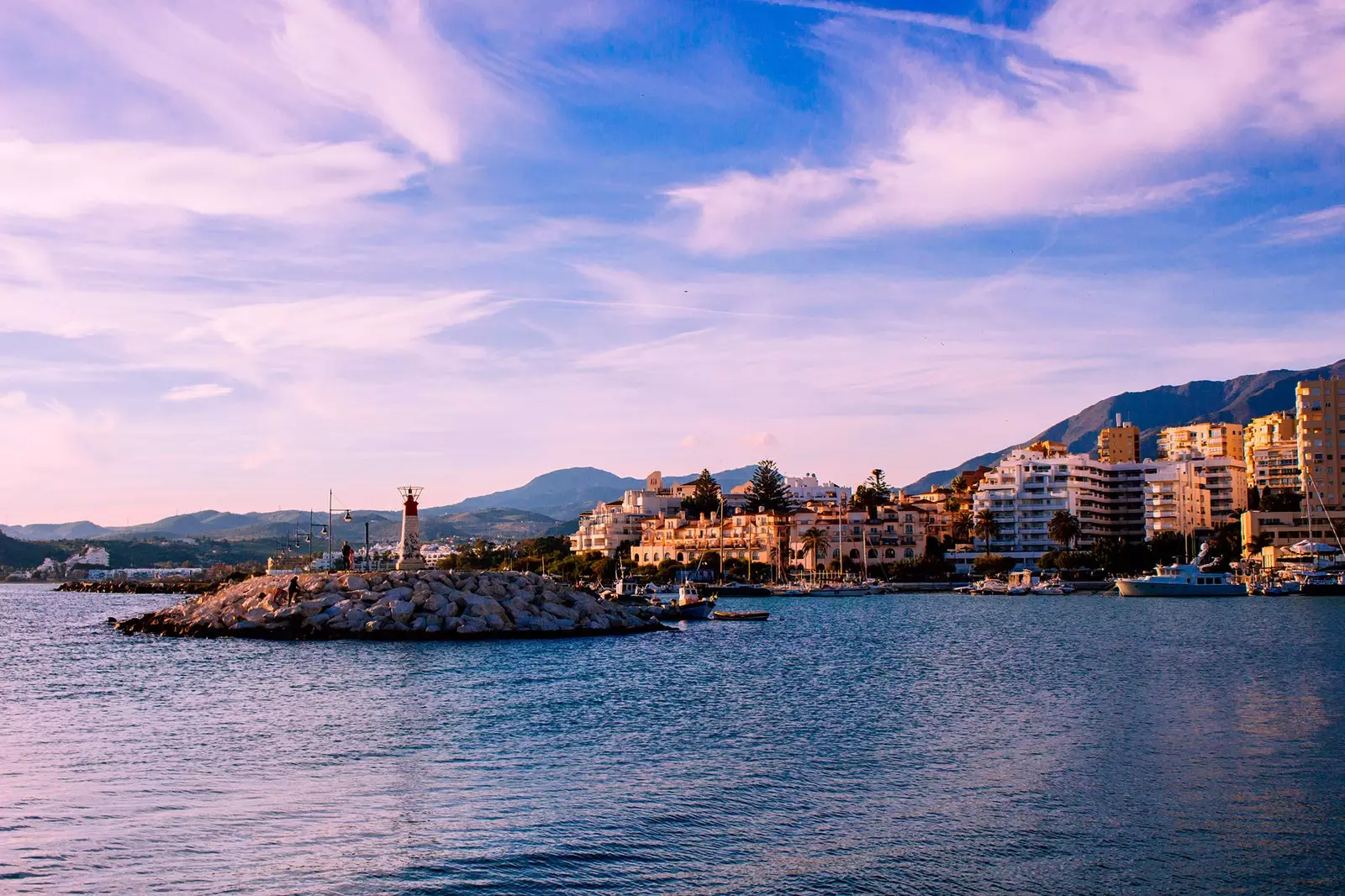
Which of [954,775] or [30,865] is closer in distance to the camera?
[30,865]

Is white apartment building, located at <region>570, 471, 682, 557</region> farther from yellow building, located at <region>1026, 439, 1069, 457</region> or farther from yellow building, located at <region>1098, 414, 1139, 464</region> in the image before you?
yellow building, located at <region>1098, 414, 1139, 464</region>

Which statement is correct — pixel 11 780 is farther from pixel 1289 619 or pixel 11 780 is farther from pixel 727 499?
pixel 727 499

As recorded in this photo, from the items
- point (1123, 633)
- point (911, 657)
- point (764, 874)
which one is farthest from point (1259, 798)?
point (1123, 633)

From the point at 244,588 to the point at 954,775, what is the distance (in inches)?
1980

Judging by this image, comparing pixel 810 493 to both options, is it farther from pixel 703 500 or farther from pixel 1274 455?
pixel 1274 455

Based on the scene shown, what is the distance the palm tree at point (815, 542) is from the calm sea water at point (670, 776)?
89.6 meters

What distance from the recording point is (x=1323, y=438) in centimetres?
12950

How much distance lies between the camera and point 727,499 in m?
174

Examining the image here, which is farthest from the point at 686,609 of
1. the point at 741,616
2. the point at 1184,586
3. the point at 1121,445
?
the point at 1121,445

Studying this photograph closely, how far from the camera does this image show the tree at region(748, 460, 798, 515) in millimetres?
155250

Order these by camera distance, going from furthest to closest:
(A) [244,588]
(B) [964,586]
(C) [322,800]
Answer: (B) [964,586] → (A) [244,588] → (C) [322,800]

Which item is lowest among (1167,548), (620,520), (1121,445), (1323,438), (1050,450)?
(1167,548)

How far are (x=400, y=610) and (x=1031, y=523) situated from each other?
9800 cm

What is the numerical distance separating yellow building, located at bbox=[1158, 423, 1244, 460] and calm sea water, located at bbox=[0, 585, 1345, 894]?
14639cm
